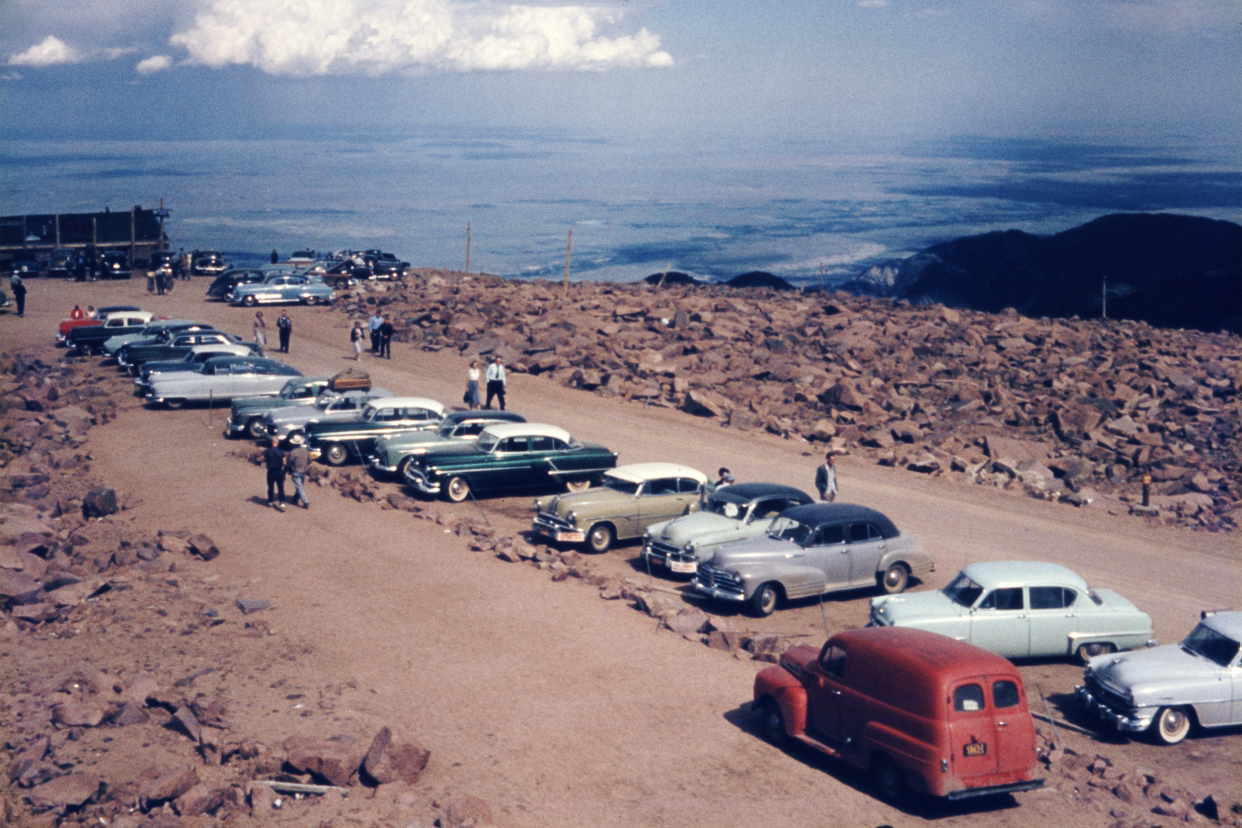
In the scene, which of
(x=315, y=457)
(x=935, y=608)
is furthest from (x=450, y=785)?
(x=315, y=457)

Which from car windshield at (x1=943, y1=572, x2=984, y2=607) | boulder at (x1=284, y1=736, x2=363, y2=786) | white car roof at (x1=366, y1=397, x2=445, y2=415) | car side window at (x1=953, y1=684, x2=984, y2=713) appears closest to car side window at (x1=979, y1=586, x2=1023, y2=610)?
car windshield at (x1=943, y1=572, x2=984, y2=607)

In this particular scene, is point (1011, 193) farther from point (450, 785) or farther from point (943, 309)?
point (450, 785)

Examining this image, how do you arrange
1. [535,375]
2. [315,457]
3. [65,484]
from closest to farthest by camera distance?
1. [65,484]
2. [315,457]
3. [535,375]

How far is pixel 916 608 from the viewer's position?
1388 centimetres

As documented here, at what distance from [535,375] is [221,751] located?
26242 millimetres

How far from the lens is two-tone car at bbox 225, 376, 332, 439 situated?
2494 cm

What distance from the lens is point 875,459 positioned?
28.1m

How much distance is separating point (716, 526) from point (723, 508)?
2.38 ft

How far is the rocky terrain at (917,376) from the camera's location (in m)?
28.3

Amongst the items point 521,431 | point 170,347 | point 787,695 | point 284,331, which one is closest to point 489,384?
point 521,431

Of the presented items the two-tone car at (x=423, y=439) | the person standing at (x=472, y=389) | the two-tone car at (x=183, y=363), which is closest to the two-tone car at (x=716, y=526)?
the two-tone car at (x=423, y=439)

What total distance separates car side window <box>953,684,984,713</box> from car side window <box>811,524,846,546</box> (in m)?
6.14

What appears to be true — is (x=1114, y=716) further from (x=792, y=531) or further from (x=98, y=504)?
(x=98, y=504)

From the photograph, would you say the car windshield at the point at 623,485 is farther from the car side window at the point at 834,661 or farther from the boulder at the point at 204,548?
the car side window at the point at 834,661
